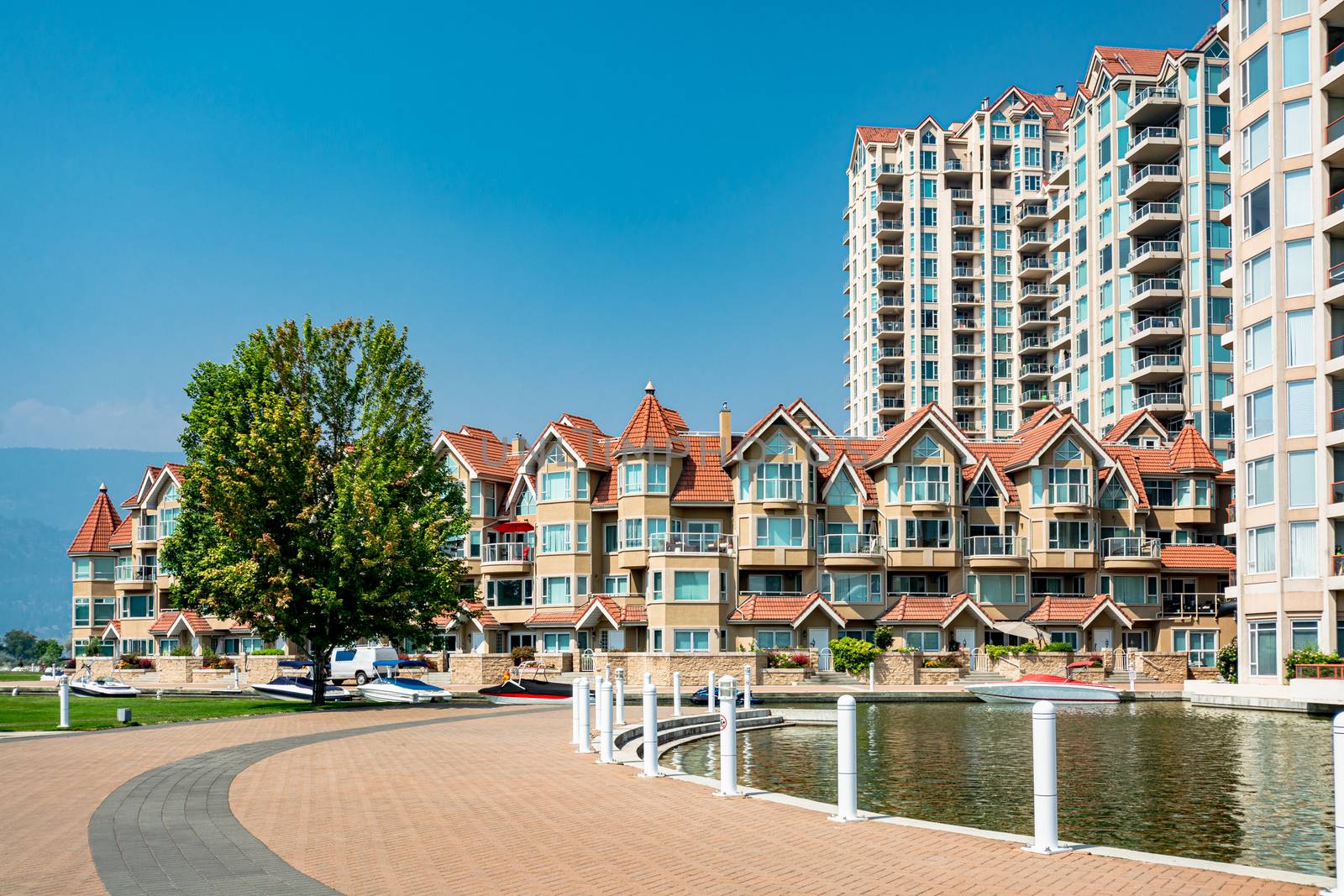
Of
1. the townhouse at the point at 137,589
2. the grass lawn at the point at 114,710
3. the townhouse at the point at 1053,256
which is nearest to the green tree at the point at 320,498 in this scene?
the grass lawn at the point at 114,710

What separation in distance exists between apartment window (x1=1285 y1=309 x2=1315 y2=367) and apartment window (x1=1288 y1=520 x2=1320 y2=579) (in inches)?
253

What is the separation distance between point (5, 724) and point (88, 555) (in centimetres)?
7028

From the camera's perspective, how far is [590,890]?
10672mm

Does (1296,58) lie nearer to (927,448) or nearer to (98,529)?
(927,448)

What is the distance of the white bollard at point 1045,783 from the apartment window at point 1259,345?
43.6 meters

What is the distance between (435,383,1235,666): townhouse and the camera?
221 ft

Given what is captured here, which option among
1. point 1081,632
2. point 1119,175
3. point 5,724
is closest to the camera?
point 5,724

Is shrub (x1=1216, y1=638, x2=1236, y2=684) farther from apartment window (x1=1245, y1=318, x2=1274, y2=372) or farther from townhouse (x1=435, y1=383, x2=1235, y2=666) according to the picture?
townhouse (x1=435, y1=383, x2=1235, y2=666)

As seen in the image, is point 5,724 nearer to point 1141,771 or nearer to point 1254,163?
point 1141,771

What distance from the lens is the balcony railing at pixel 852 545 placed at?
6875 centimetres

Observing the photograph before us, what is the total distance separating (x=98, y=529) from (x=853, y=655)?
67.4 meters

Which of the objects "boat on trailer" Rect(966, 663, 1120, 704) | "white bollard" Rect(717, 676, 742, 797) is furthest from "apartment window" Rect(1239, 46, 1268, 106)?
"white bollard" Rect(717, 676, 742, 797)

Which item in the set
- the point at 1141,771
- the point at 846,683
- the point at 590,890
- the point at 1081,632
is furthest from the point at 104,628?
the point at 590,890

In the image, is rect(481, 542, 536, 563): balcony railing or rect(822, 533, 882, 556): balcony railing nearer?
rect(822, 533, 882, 556): balcony railing
